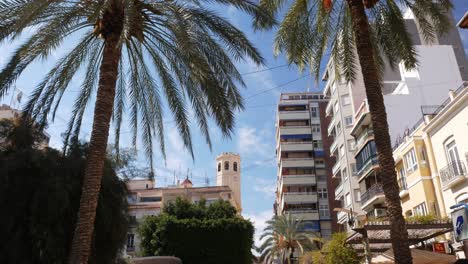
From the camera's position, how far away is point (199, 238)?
35.6m

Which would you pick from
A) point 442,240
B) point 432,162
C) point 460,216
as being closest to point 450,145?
point 432,162

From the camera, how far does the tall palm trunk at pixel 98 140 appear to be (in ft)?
29.9

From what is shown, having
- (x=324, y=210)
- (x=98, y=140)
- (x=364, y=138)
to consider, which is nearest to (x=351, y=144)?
(x=364, y=138)

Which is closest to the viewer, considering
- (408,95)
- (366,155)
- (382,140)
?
(382,140)

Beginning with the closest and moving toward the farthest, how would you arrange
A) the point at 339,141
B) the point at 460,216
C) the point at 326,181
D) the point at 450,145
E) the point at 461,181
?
the point at 460,216, the point at 461,181, the point at 450,145, the point at 339,141, the point at 326,181

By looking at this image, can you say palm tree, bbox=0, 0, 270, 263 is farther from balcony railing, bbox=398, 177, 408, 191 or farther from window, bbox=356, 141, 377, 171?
window, bbox=356, 141, 377, 171

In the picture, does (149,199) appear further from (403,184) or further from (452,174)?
(452,174)

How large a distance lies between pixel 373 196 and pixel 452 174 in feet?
41.7

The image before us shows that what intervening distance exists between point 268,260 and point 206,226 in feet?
96.9

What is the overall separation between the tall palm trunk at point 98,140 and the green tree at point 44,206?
5.37 feet

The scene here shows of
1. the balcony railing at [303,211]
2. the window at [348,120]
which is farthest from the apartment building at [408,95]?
the balcony railing at [303,211]

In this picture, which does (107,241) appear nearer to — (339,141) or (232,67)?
(232,67)

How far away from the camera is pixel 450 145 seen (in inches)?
973

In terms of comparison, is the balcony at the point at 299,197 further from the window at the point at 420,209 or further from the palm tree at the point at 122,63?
the palm tree at the point at 122,63
